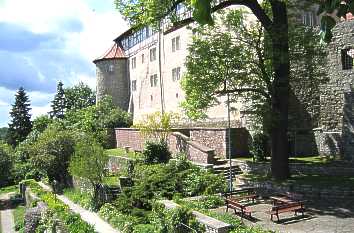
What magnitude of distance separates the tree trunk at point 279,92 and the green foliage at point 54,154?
20.6 m

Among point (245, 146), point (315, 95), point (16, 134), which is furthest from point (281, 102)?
point (16, 134)

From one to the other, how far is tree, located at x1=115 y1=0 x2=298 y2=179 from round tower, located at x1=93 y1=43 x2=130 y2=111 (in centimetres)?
4201

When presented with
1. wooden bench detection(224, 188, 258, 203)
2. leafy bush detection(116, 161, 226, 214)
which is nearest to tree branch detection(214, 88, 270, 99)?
leafy bush detection(116, 161, 226, 214)

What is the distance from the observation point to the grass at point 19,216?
3017cm

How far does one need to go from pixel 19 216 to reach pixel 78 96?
2237 inches

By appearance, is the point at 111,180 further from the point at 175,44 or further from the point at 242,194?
the point at 175,44

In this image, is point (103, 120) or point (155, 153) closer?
point (155, 153)

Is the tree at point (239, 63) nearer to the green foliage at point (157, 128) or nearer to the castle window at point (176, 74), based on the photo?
the green foliage at point (157, 128)

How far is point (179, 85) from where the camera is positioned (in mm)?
46469

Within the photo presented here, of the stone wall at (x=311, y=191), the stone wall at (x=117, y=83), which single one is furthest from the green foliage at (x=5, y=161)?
the stone wall at (x=311, y=191)

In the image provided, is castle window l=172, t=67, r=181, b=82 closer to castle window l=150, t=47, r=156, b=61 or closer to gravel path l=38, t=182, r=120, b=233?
castle window l=150, t=47, r=156, b=61

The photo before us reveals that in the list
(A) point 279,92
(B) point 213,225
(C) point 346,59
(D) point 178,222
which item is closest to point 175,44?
(C) point 346,59

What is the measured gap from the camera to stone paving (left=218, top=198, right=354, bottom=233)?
16156 mm

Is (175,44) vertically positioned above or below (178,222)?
above
